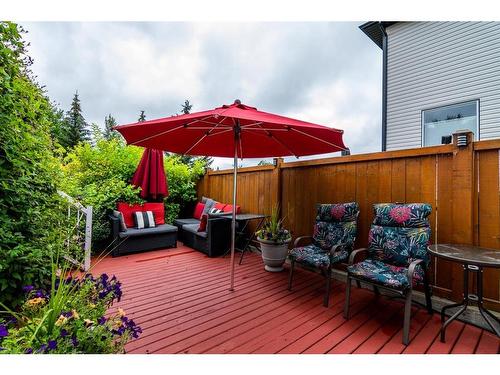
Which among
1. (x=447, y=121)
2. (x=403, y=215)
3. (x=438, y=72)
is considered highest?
(x=438, y=72)

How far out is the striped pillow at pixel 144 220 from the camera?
4.92 meters

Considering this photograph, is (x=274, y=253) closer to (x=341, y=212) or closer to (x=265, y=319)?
(x=341, y=212)

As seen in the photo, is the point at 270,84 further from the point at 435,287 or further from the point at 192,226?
the point at 435,287

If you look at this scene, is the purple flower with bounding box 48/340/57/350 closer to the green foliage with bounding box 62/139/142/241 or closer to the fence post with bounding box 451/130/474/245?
the fence post with bounding box 451/130/474/245

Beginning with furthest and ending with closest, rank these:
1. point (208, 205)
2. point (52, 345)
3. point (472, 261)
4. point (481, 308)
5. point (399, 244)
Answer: point (208, 205)
point (399, 244)
point (481, 308)
point (472, 261)
point (52, 345)

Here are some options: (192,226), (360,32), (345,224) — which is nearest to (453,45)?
(360,32)

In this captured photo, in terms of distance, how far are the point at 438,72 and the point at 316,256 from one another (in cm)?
534

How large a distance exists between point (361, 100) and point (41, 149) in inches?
297

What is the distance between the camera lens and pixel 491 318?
216 cm

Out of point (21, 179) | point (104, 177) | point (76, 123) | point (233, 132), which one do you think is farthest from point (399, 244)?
point (76, 123)

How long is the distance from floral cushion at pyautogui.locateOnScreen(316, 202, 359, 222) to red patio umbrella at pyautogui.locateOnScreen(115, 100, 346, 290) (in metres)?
0.78

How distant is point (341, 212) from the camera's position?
318cm

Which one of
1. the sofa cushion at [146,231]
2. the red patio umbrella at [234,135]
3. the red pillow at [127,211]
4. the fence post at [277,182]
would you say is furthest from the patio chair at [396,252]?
the red pillow at [127,211]

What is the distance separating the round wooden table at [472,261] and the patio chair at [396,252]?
208 mm
